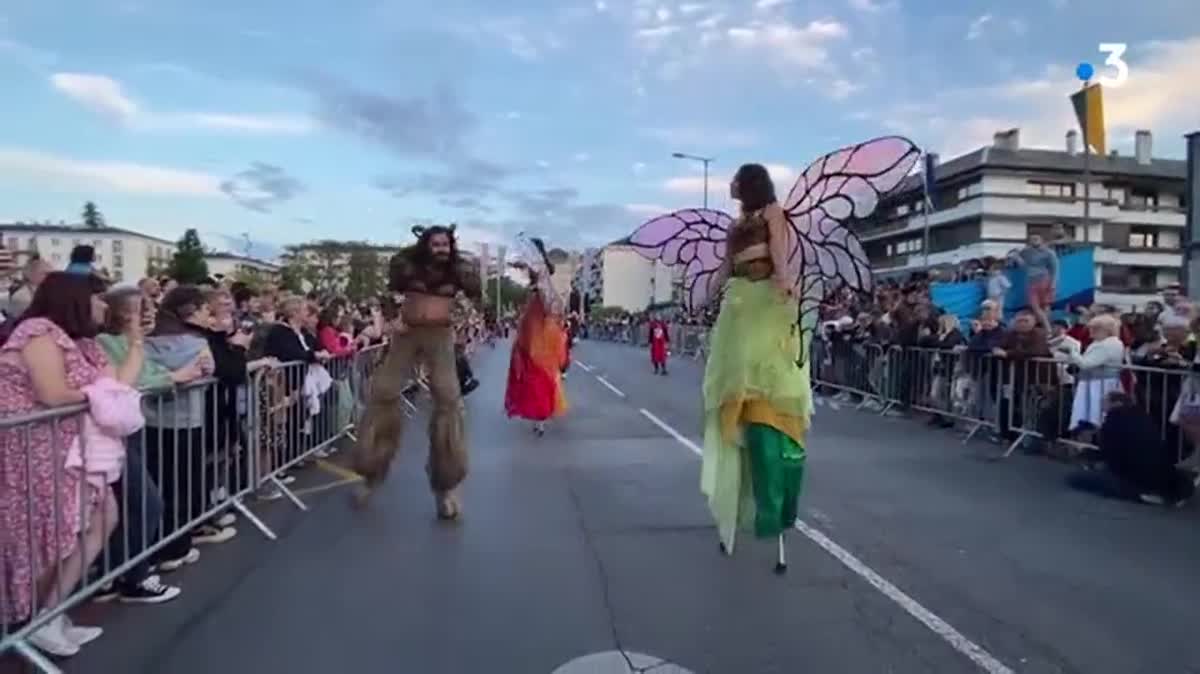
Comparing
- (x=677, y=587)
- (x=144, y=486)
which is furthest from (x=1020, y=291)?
(x=144, y=486)

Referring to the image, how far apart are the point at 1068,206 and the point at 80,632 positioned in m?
80.0

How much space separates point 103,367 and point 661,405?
39.0 feet

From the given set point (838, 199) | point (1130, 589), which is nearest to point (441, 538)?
point (838, 199)

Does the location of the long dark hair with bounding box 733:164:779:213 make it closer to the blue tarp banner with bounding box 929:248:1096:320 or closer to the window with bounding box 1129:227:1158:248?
the blue tarp banner with bounding box 929:248:1096:320

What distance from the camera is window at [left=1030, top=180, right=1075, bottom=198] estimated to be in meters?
73.1

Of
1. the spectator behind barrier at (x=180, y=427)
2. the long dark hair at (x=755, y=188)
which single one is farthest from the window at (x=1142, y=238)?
the spectator behind barrier at (x=180, y=427)

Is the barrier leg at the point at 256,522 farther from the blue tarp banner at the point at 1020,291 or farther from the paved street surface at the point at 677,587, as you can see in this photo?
the blue tarp banner at the point at 1020,291

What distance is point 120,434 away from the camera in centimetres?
463

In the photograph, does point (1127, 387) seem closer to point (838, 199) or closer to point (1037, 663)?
point (838, 199)

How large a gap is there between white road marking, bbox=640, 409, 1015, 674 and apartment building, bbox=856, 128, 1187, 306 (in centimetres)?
6563

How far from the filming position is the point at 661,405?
16.0 meters

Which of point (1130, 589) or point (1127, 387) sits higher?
point (1127, 387)

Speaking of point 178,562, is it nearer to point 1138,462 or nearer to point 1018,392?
point 1138,462

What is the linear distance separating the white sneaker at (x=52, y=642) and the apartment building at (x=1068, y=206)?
68653mm
